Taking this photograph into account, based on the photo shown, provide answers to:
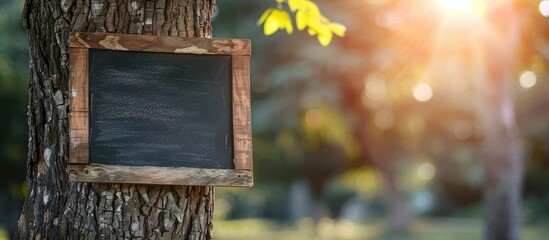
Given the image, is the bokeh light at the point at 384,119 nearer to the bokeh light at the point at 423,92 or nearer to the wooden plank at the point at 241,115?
the bokeh light at the point at 423,92

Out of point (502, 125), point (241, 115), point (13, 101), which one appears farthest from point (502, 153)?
point (241, 115)

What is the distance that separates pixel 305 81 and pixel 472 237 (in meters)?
6.61

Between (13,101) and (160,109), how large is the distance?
11.5 meters

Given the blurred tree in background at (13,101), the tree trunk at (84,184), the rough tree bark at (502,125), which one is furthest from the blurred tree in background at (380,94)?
the tree trunk at (84,184)

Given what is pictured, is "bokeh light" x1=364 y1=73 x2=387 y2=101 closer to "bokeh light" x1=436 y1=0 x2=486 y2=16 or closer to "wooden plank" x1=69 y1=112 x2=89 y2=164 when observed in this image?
"bokeh light" x1=436 y1=0 x2=486 y2=16

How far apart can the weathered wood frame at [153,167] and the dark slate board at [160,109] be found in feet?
0.10

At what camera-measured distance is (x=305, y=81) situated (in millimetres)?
24031

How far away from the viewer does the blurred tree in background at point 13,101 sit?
577 inches

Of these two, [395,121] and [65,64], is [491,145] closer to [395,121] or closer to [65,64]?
[65,64]

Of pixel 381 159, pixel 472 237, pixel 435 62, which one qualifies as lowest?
pixel 472 237

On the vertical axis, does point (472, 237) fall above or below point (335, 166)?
below

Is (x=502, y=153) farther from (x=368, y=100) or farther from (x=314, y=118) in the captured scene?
(x=314, y=118)

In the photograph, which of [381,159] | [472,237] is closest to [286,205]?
[381,159]

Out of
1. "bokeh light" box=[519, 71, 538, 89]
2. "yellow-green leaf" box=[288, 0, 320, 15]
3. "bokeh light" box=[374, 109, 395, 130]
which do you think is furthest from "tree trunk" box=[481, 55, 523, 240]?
"bokeh light" box=[374, 109, 395, 130]
